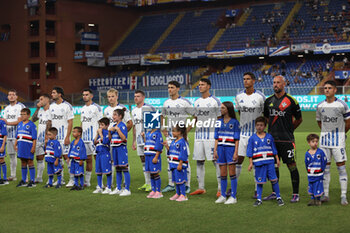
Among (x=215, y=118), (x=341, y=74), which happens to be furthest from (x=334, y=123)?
(x=341, y=74)

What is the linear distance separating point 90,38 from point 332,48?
24689mm

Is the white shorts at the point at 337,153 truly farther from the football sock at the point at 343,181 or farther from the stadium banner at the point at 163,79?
the stadium banner at the point at 163,79

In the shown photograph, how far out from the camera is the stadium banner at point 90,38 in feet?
161

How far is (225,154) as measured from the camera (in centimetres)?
865

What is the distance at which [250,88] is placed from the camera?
8.84 metres

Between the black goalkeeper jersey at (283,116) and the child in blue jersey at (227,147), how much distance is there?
68cm

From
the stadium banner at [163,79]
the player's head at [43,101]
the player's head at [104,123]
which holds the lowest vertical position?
the player's head at [104,123]

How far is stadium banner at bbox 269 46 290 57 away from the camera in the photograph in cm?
4045

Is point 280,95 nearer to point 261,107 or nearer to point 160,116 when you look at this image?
point 261,107

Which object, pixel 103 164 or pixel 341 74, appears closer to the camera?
pixel 103 164

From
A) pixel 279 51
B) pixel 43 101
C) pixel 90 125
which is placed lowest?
pixel 90 125

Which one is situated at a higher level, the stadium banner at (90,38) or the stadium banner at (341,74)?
the stadium banner at (90,38)

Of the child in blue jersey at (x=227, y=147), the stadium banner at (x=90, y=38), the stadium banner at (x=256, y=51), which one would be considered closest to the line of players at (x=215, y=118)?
the child in blue jersey at (x=227, y=147)

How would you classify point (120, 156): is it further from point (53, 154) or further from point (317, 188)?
point (317, 188)
